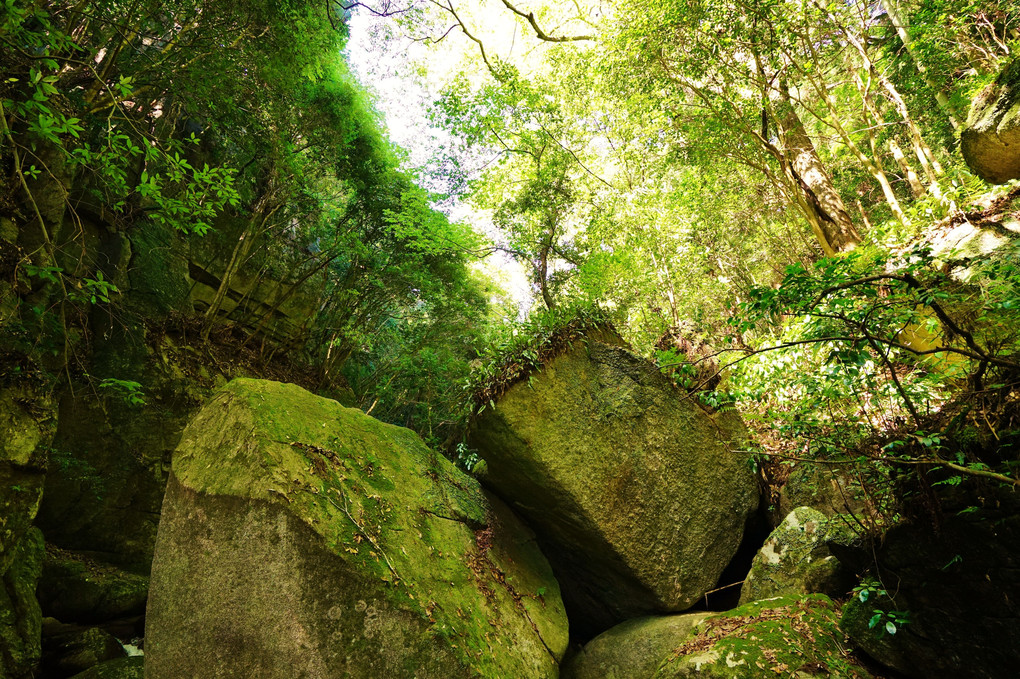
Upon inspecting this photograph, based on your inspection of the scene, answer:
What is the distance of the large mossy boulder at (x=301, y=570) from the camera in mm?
3105

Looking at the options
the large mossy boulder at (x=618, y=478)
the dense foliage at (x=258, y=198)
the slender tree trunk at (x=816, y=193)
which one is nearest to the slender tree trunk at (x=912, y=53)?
the slender tree trunk at (x=816, y=193)

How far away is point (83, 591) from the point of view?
5.56m

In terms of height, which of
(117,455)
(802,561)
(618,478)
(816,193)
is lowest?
(802,561)

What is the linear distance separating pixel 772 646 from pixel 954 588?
120 cm

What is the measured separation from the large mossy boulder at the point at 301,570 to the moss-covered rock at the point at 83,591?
356 centimetres

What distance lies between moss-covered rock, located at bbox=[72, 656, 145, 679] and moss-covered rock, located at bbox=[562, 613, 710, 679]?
448cm

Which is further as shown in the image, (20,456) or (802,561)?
(20,456)

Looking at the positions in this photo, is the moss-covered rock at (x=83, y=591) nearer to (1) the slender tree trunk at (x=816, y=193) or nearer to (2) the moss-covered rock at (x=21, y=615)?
(2) the moss-covered rock at (x=21, y=615)

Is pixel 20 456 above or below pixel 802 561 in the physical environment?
above

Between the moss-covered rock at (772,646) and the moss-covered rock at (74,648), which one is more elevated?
the moss-covered rock at (74,648)

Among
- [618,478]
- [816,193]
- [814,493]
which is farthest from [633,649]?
[816,193]

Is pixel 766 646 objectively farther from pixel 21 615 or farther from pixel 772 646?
pixel 21 615

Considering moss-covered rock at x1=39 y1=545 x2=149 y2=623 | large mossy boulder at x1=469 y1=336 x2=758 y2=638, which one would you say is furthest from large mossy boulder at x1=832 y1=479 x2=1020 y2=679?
moss-covered rock at x1=39 y1=545 x2=149 y2=623

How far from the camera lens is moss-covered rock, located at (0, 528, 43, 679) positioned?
4.15 meters
